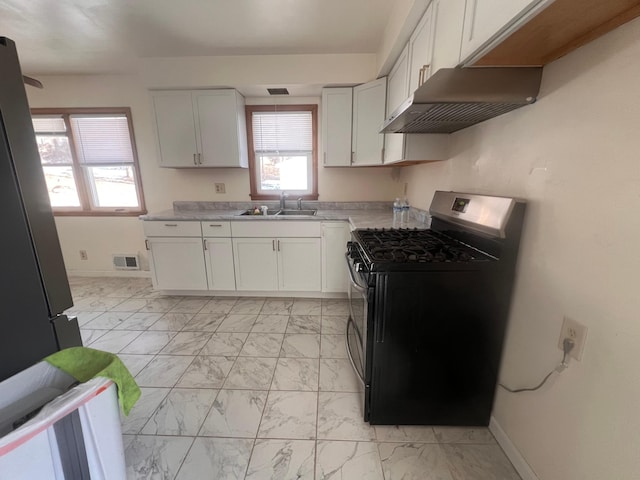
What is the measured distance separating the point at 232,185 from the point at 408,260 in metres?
2.63

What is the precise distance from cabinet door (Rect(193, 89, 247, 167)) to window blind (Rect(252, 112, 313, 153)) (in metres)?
0.34

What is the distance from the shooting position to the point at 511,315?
1271 millimetres

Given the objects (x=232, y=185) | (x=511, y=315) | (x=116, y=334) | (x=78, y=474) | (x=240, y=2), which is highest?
(x=240, y=2)

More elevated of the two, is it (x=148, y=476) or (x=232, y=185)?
(x=232, y=185)

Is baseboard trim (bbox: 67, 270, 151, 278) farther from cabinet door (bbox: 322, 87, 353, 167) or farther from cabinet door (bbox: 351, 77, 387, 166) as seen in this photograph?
cabinet door (bbox: 351, 77, 387, 166)

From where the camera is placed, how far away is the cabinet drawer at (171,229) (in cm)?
274

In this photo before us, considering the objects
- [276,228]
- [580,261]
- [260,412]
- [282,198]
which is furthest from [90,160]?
[580,261]

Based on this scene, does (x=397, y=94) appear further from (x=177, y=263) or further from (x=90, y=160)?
(x=90, y=160)

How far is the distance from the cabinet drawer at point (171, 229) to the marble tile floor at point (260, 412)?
0.83m

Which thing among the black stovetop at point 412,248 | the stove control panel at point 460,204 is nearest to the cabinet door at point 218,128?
the black stovetop at point 412,248

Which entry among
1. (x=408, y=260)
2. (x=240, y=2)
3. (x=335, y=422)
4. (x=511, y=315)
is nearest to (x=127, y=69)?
(x=240, y=2)

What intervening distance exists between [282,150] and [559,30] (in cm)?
267

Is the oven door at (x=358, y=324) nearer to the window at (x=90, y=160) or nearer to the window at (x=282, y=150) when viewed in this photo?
the window at (x=282, y=150)

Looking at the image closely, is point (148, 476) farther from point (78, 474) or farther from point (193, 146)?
point (193, 146)
